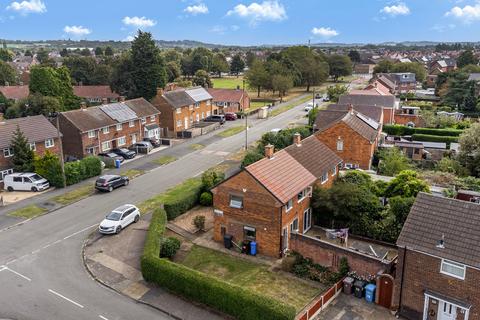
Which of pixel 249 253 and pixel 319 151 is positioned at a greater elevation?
pixel 319 151

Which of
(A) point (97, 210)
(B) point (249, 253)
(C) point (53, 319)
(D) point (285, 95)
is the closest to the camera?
(C) point (53, 319)

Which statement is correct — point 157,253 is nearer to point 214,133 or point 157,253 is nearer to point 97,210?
point 97,210

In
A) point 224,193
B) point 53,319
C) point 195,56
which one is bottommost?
point 53,319

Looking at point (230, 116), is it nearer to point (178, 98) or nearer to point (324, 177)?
point (178, 98)

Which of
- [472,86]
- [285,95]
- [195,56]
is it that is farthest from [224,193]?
[195,56]

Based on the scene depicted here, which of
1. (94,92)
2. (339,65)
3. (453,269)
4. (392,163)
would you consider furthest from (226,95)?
(339,65)

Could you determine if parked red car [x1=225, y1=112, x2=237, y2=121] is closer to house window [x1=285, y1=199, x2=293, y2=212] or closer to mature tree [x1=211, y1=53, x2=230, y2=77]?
house window [x1=285, y1=199, x2=293, y2=212]
